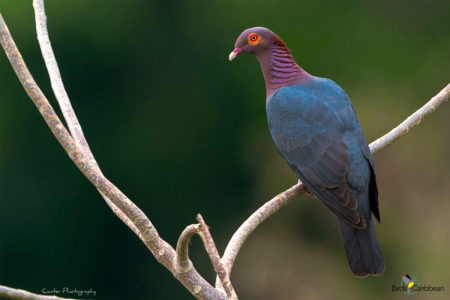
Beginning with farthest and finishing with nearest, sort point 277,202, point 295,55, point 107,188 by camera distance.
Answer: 1. point 295,55
2. point 277,202
3. point 107,188

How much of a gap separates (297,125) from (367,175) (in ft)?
1.02

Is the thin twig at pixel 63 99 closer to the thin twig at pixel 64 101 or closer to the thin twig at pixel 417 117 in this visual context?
the thin twig at pixel 64 101

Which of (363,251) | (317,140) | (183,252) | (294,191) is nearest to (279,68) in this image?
(317,140)

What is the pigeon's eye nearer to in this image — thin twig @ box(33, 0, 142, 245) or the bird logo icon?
thin twig @ box(33, 0, 142, 245)

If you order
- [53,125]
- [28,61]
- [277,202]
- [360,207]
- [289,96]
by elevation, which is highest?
[28,61]

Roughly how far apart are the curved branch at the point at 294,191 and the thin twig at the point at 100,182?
Answer: 0.48 ft

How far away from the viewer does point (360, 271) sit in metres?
1.84

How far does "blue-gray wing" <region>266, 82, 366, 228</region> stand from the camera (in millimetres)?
1889

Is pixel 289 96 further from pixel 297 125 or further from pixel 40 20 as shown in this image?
pixel 40 20

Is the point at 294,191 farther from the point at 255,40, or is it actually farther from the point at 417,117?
the point at 255,40

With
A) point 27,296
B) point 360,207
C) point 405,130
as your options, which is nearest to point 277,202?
point 360,207

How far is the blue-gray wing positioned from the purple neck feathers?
58 millimetres

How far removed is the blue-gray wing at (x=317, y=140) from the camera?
1889 mm

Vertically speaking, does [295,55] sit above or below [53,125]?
below
